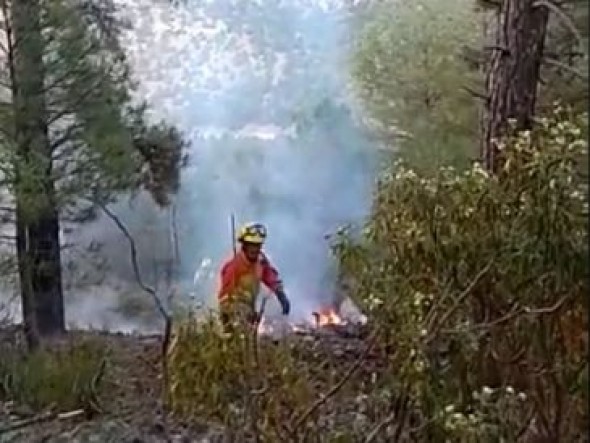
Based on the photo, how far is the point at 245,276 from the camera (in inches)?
181

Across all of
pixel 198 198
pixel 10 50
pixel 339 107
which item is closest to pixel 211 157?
pixel 198 198

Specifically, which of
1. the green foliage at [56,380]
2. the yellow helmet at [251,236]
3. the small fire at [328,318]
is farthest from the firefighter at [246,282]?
the small fire at [328,318]

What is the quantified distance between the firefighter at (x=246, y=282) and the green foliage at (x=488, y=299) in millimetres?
331

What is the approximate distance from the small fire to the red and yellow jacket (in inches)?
51.1

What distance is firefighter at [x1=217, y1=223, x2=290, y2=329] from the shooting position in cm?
309

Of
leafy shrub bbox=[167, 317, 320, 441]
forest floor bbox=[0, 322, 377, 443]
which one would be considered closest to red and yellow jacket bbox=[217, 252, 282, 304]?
forest floor bbox=[0, 322, 377, 443]

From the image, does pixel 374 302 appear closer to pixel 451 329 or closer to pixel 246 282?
pixel 451 329

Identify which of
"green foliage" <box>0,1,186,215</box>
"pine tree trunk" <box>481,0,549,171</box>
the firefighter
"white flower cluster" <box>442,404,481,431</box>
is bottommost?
"white flower cluster" <box>442,404,481,431</box>

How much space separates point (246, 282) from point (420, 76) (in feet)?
11.6

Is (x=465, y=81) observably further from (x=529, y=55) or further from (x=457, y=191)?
(x=457, y=191)

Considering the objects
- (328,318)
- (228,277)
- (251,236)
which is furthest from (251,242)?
(328,318)

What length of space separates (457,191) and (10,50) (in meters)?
3.32

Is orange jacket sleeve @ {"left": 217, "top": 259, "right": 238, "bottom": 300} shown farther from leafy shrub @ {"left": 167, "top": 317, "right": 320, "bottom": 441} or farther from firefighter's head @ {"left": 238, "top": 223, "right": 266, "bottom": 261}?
leafy shrub @ {"left": 167, "top": 317, "right": 320, "bottom": 441}

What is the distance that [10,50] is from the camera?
5.66 m
